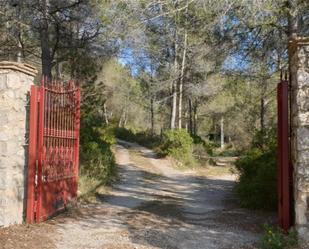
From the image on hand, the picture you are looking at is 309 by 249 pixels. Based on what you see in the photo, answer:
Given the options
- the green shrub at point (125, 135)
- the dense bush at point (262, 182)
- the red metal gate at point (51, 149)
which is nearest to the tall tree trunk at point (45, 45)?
the red metal gate at point (51, 149)

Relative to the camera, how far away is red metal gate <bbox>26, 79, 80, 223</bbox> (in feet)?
26.7

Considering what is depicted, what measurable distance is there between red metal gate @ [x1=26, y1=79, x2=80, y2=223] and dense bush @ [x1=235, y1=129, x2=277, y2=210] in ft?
13.4

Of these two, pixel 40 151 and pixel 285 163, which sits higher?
pixel 40 151

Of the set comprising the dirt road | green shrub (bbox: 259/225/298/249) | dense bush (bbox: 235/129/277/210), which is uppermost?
dense bush (bbox: 235/129/277/210)

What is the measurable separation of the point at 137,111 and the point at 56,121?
4723cm

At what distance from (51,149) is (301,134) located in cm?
460

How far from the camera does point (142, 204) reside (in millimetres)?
11289

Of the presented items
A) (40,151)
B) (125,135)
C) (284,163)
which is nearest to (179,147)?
(125,135)

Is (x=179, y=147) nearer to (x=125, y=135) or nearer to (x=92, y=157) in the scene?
(x=92, y=157)

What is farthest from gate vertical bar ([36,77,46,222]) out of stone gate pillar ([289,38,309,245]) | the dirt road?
stone gate pillar ([289,38,309,245])

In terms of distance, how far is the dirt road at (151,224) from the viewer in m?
7.05

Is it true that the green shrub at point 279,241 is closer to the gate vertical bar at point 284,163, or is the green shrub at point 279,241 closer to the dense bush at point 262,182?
the gate vertical bar at point 284,163

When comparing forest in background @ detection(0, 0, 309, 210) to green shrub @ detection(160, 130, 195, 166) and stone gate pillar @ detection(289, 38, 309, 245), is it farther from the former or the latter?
stone gate pillar @ detection(289, 38, 309, 245)

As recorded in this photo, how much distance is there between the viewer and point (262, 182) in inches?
424
